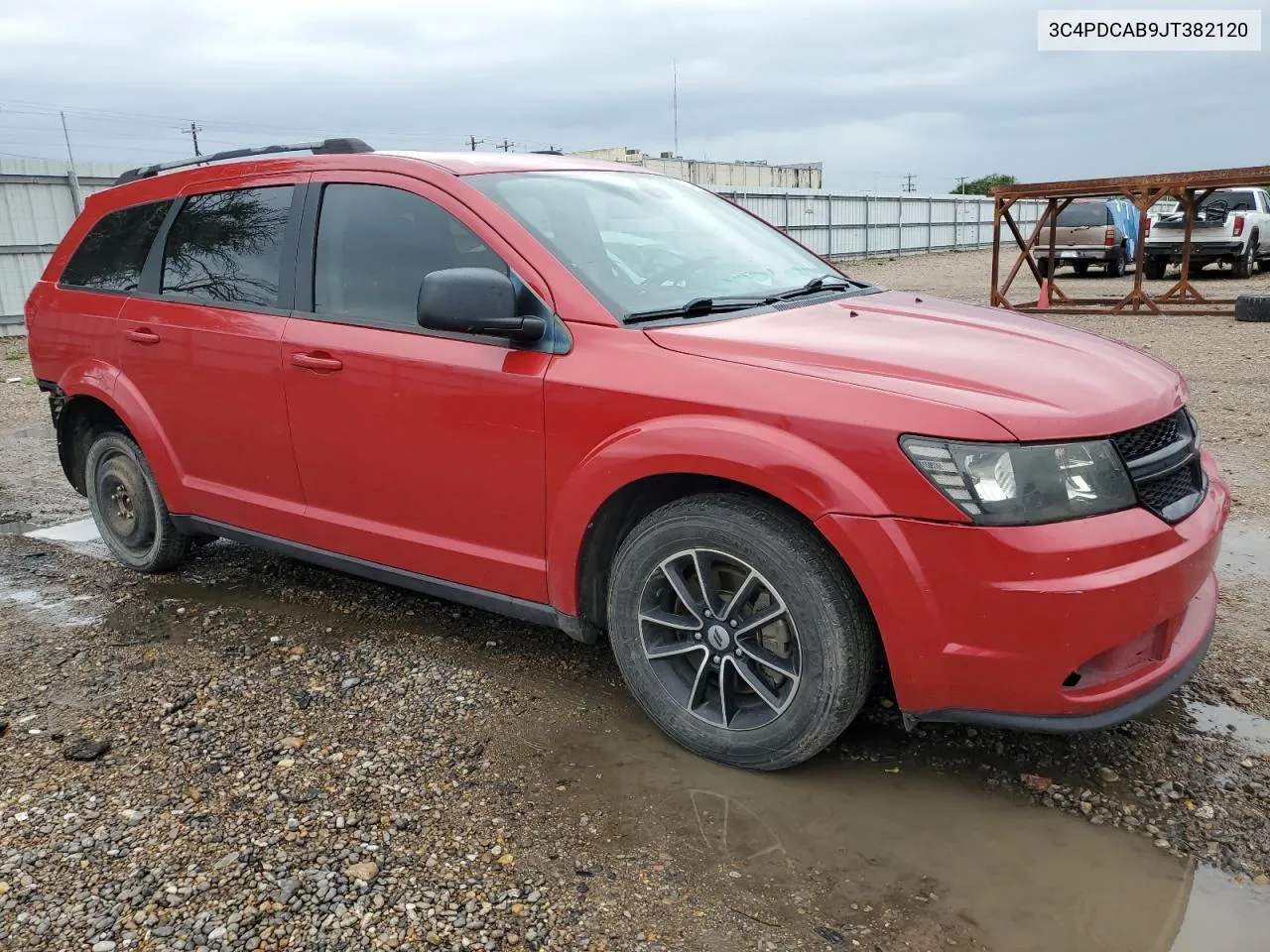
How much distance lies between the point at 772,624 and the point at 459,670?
4.44ft

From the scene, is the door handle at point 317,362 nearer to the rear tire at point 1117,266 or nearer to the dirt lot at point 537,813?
the dirt lot at point 537,813

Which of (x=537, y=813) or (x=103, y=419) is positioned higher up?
(x=103, y=419)

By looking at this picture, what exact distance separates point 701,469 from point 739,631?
1.58ft

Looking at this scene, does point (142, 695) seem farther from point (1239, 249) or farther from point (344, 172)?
point (1239, 249)

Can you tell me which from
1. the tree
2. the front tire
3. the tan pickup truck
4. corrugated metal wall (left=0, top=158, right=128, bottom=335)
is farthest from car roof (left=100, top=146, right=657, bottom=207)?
the tree

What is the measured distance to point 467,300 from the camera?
9.62 feet

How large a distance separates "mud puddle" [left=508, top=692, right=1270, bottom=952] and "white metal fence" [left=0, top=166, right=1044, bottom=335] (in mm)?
6272

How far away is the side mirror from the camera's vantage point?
293 cm

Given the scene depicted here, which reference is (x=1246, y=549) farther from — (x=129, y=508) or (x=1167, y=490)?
(x=129, y=508)

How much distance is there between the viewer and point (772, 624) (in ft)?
9.27

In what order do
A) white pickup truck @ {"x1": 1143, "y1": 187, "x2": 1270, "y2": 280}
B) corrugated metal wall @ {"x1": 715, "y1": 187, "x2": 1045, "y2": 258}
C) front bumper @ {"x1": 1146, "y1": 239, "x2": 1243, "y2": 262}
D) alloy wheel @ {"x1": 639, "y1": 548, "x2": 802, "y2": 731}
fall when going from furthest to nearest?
1. corrugated metal wall @ {"x1": 715, "y1": 187, "x2": 1045, "y2": 258}
2. front bumper @ {"x1": 1146, "y1": 239, "x2": 1243, "y2": 262}
3. white pickup truck @ {"x1": 1143, "y1": 187, "x2": 1270, "y2": 280}
4. alloy wheel @ {"x1": 639, "y1": 548, "x2": 802, "y2": 731}

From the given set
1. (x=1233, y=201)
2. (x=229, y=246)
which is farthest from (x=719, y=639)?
(x=1233, y=201)

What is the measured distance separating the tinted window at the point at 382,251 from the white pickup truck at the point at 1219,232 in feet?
59.0

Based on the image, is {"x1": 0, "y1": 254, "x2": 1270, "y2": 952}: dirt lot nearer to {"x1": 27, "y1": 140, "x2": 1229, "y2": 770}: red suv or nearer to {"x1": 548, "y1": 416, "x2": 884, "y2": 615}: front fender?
{"x1": 27, "y1": 140, "x2": 1229, "y2": 770}: red suv
